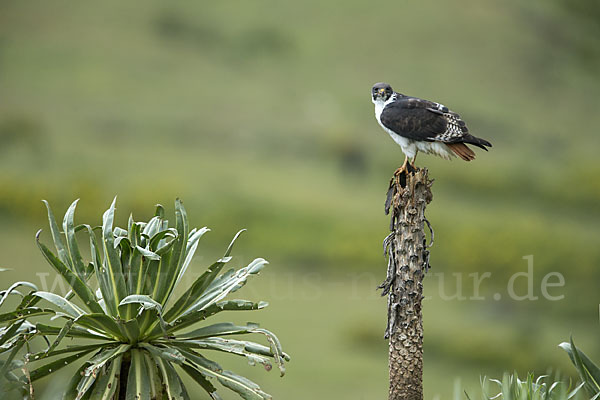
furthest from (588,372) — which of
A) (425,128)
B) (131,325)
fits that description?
(131,325)

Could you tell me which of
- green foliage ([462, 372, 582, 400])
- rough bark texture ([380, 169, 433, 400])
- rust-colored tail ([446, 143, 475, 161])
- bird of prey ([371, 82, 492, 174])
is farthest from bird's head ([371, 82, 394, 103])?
green foliage ([462, 372, 582, 400])

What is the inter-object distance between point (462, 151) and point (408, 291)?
0.71 meters

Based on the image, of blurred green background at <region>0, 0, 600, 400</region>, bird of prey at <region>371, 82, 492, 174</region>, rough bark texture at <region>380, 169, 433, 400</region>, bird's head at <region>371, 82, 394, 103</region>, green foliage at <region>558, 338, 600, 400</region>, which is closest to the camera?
rough bark texture at <region>380, 169, 433, 400</region>

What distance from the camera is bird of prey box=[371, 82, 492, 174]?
283 centimetres

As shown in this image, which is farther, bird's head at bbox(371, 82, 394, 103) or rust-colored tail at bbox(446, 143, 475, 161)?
bird's head at bbox(371, 82, 394, 103)

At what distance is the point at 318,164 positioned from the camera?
24.6 feet

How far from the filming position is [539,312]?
7.42 m

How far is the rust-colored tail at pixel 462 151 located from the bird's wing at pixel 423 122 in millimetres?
28

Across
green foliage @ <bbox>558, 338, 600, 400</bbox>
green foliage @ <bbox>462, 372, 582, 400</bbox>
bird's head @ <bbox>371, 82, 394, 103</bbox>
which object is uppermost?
bird's head @ <bbox>371, 82, 394, 103</bbox>

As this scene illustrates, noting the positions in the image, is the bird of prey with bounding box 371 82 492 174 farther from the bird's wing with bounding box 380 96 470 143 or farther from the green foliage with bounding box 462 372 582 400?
the green foliage with bounding box 462 372 582 400

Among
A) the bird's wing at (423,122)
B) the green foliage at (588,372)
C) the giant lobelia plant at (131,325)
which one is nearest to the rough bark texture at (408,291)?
the bird's wing at (423,122)

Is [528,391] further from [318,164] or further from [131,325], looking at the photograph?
[318,164]

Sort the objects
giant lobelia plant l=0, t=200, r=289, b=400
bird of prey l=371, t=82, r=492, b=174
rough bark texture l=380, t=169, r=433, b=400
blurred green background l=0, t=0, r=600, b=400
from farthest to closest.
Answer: blurred green background l=0, t=0, r=600, b=400 → bird of prey l=371, t=82, r=492, b=174 → rough bark texture l=380, t=169, r=433, b=400 → giant lobelia plant l=0, t=200, r=289, b=400

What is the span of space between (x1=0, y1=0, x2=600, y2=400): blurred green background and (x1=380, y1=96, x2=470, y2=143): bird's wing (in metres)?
3.90
